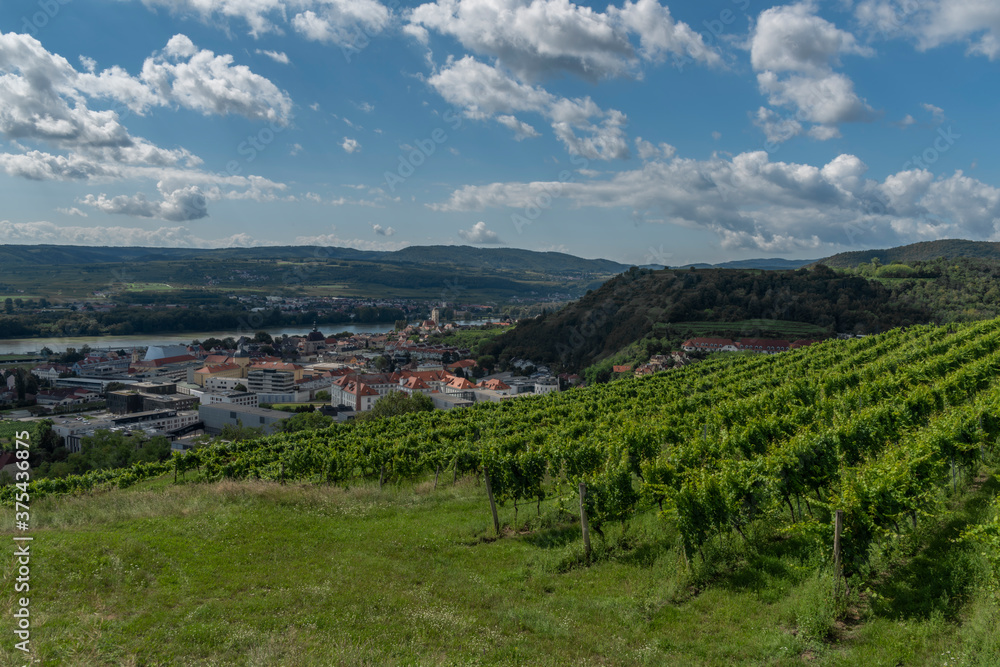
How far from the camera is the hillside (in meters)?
8.04

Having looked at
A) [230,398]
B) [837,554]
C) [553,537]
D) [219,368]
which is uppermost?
[837,554]

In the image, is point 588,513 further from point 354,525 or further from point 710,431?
point 710,431

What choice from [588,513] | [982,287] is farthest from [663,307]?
[588,513]

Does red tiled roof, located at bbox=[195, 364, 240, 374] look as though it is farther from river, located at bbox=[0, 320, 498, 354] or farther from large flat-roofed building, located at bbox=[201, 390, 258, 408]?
river, located at bbox=[0, 320, 498, 354]

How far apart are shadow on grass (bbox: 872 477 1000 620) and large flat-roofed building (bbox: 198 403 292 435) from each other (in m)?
66.0

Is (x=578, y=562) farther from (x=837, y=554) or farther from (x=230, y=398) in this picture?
(x=230, y=398)

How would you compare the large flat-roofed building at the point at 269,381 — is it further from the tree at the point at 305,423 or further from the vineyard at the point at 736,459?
the vineyard at the point at 736,459

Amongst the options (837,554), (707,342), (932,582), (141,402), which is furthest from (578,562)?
(707,342)

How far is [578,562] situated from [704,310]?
129 m

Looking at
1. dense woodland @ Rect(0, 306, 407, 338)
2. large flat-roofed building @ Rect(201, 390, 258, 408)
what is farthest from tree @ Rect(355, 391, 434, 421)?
dense woodland @ Rect(0, 306, 407, 338)

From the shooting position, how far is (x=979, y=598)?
8.09 m

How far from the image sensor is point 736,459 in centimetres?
1545

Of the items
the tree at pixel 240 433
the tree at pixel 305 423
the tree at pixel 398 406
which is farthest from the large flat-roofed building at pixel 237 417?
the tree at pixel 398 406

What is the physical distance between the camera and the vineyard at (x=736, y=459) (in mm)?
10539
